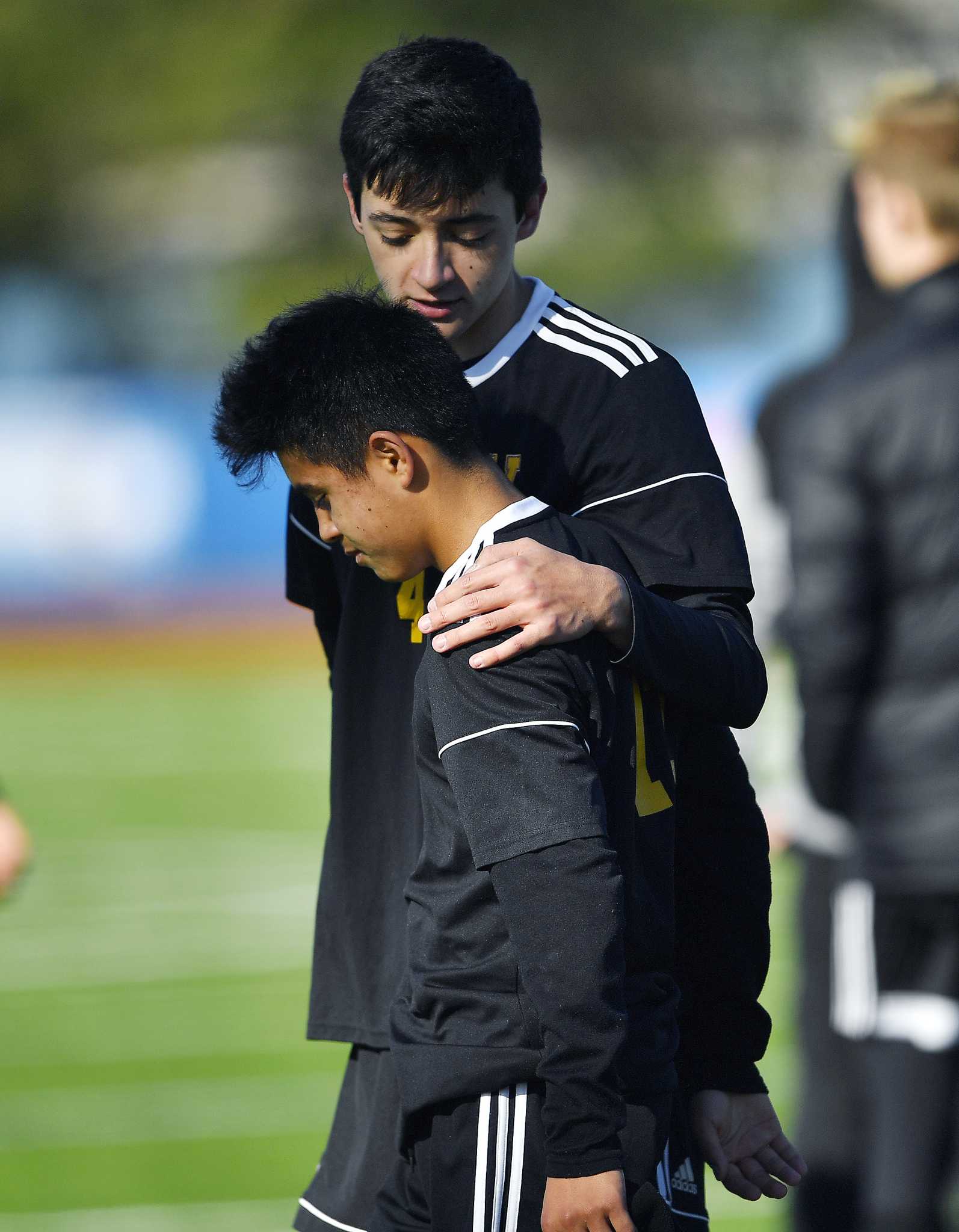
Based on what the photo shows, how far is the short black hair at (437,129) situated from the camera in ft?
8.06

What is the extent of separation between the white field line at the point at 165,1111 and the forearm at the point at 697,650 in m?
3.68

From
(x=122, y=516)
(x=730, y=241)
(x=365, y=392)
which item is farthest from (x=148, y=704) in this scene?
(x=730, y=241)

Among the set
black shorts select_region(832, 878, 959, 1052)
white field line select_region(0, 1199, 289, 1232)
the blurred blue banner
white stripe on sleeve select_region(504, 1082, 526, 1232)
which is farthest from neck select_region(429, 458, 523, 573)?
the blurred blue banner

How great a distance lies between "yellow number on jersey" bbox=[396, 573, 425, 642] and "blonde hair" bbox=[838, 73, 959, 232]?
6.53ft

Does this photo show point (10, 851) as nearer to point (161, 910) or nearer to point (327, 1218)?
point (327, 1218)

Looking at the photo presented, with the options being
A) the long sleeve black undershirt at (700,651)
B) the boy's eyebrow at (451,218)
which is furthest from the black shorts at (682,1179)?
the boy's eyebrow at (451,218)

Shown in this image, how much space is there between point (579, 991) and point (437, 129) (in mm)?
1131

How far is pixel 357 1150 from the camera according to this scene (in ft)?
8.52

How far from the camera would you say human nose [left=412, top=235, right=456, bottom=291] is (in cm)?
246

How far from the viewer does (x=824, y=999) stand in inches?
164

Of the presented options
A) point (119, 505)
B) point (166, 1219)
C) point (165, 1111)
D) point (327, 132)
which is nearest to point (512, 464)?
point (166, 1219)

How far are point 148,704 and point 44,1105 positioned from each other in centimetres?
1083

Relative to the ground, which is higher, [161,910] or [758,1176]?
[758,1176]

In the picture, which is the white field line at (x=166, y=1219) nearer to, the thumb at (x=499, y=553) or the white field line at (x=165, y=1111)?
the white field line at (x=165, y=1111)
